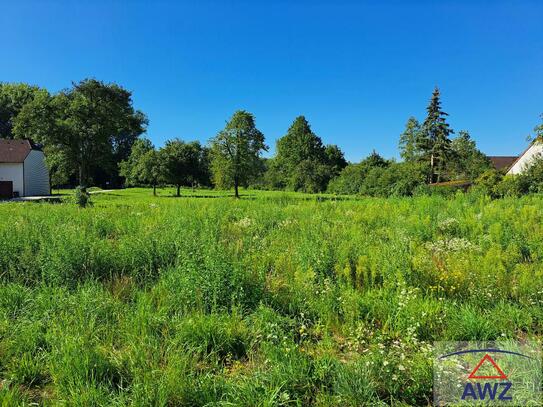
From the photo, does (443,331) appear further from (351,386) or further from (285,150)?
(285,150)

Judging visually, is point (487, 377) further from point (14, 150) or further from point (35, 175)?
point (14, 150)

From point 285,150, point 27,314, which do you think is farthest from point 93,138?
point 285,150

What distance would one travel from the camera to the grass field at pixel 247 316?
8.80 feet

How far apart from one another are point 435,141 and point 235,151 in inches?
1114

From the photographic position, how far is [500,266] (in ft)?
15.7

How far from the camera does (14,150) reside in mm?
38438

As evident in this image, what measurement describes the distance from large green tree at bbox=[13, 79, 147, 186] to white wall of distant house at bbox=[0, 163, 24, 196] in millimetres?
13499

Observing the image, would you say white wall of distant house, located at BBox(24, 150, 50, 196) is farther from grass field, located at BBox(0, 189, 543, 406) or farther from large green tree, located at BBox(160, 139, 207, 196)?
grass field, located at BBox(0, 189, 543, 406)

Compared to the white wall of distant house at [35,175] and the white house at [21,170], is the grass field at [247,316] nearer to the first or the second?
the white house at [21,170]

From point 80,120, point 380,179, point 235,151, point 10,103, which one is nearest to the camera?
point 80,120

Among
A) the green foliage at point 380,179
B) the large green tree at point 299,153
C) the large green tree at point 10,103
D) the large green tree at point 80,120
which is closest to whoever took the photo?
the large green tree at point 80,120

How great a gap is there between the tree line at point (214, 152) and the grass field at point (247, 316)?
52.6ft

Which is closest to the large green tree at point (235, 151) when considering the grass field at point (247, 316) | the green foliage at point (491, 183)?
the green foliage at point (491, 183)

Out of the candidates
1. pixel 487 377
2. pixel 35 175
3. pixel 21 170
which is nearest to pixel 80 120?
pixel 21 170
